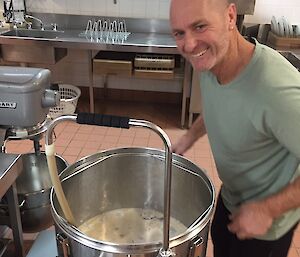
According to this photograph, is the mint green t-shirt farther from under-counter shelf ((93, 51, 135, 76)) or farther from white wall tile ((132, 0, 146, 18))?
white wall tile ((132, 0, 146, 18))

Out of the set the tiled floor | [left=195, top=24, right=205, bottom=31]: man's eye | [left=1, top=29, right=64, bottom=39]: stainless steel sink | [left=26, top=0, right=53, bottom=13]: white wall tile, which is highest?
[left=195, top=24, right=205, bottom=31]: man's eye

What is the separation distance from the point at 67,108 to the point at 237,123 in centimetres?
252

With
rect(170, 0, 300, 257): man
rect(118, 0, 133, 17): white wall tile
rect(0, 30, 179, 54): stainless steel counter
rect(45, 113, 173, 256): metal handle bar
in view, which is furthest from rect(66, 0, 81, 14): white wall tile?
rect(45, 113, 173, 256): metal handle bar

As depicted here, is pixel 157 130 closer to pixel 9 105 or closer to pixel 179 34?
pixel 179 34

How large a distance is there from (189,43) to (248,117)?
27 centimetres

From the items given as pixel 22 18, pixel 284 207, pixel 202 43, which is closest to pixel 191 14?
pixel 202 43

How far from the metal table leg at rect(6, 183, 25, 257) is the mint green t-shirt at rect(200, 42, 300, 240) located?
794 mm

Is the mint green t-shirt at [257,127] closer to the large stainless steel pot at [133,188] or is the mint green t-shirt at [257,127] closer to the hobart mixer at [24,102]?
the large stainless steel pot at [133,188]

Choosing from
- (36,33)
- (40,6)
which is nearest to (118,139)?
(36,33)

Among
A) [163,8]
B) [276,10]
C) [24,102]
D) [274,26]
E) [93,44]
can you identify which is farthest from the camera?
[163,8]

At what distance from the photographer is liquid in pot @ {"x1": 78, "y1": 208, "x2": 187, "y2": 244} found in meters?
1.29

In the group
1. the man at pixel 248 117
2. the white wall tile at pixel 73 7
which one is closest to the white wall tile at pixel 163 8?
the white wall tile at pixel 73 7

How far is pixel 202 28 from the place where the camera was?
938 millimetres

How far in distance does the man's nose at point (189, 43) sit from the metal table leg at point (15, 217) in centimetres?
84
